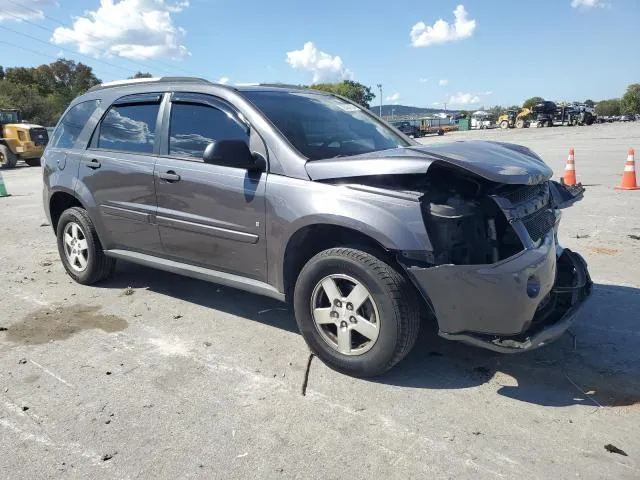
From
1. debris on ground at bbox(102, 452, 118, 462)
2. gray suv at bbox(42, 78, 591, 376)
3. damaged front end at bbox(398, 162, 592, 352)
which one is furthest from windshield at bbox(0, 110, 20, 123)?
damaged front end at bbox(398, 162, 592, 352)

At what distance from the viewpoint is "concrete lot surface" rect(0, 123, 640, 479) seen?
8.23ft

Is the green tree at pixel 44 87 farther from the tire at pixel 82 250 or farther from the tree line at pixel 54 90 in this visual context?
the tire at pixel 82 250

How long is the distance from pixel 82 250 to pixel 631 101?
13088 centimetres

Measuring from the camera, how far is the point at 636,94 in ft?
369

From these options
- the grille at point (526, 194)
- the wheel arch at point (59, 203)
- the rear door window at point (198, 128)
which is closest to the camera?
the grille at point (526, 194)

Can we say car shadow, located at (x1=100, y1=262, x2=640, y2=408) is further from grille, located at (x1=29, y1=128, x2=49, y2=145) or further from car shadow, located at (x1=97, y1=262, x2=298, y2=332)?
grille, located at (x1=29, y1=128, x2=49, y2=145)

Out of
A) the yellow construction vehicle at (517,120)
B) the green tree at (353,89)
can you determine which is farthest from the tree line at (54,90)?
the yellow construction vehicle at (517,120)

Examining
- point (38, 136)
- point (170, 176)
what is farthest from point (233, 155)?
point (38, 136)

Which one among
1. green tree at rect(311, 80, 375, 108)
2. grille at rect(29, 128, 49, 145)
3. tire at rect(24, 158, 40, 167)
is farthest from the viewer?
green tree at rect(311, 80, 375, 108)

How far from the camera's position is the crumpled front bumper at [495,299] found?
2816 mm

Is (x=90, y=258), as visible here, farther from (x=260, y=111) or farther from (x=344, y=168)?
(x=344, y=168)

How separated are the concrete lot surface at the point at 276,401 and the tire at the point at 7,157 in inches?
872

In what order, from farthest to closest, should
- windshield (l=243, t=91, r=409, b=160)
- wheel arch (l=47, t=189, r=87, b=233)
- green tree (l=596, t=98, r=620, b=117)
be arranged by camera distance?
green tree (l=596, t=98, r=620, b=117) < wheel arch (l=47, t=189, r=87, b=233) < windshield (l=243, t=91, r=409, b=160)

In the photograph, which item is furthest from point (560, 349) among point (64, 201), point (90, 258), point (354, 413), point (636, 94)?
point (636, 94)
